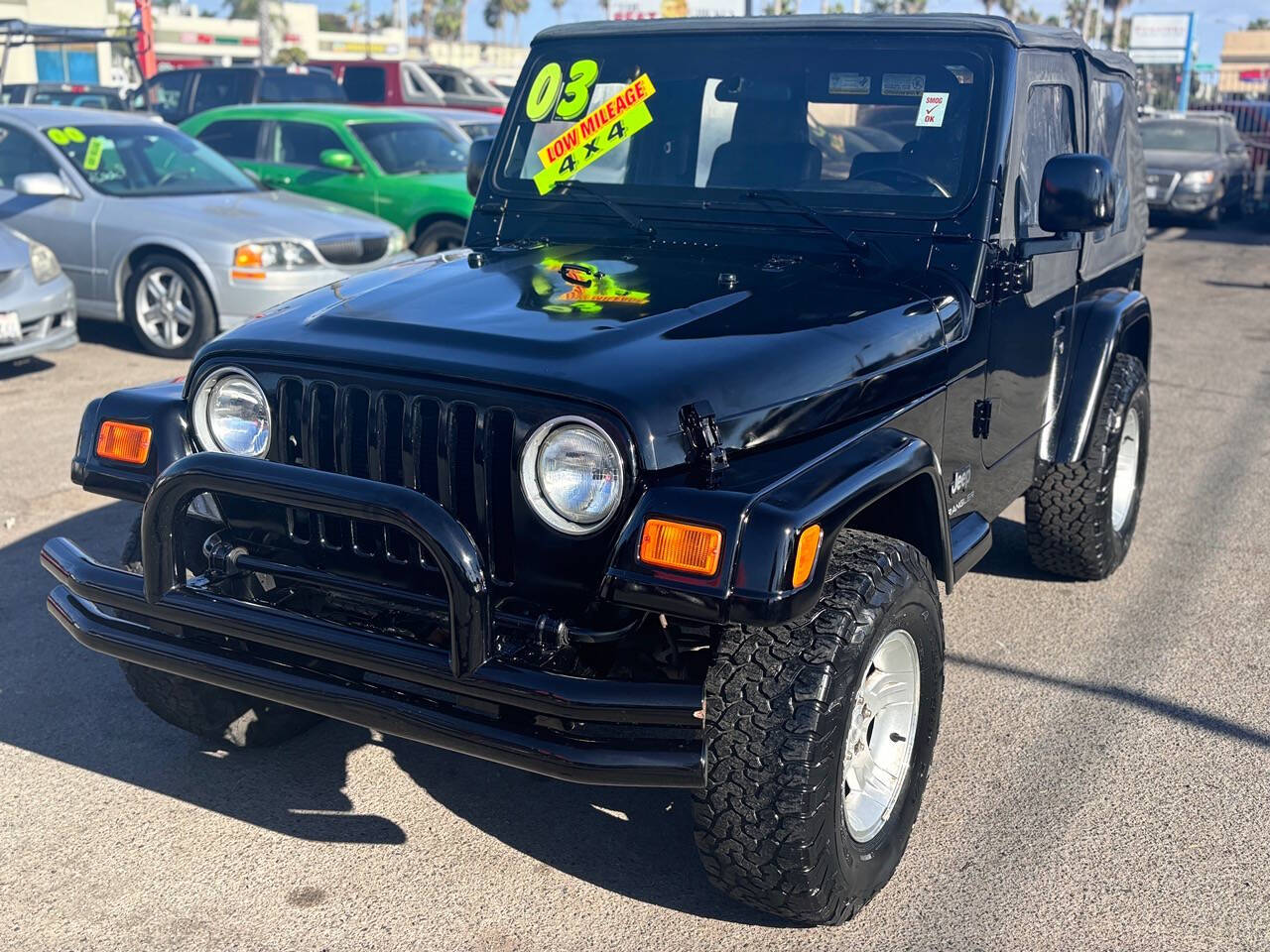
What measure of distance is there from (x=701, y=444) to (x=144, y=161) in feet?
25.8

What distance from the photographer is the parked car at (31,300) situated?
25.5 feet

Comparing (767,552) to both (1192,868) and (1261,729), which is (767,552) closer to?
(1192,868)

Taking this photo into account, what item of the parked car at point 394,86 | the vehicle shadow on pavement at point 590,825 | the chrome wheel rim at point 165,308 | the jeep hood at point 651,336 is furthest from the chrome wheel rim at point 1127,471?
the parked car at point 394,86

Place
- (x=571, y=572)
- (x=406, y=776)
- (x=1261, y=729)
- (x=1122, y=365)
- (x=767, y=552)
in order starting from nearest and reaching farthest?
(x=767, y=552), (x=571, y=572), (x=406, y=776), (x=1261, y=729), (x=1122, y=365)

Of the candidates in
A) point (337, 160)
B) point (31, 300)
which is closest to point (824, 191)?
point (31, 300)

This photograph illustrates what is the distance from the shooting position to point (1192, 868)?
3.28 m

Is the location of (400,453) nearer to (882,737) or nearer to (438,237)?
(882,737)

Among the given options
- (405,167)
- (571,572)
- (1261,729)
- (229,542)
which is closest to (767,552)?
(571,572)

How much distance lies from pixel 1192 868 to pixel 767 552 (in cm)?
156

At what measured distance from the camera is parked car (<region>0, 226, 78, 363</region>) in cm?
777

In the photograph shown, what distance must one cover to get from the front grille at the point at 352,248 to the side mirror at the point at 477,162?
14.2 feet

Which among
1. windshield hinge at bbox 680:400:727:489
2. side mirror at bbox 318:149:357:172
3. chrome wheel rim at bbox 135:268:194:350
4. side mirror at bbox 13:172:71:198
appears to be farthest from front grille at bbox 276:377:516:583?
side mirror at bbox 318:149:357:172

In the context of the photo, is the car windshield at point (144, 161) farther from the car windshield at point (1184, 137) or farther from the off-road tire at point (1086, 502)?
the car windshield at point (1184, 137)

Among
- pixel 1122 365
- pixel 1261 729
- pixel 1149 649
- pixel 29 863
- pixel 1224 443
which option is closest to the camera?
pixel 29 863
